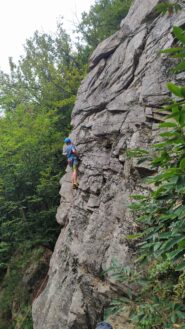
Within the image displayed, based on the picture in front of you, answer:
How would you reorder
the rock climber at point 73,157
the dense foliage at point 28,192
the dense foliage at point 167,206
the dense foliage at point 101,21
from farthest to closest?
the dense foliage at point 101,21 < the dense foliage at point 28,192 < the rock climber at point 73,157 < the dense foliage at point 167,206

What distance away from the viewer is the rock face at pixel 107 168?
6.79 metres

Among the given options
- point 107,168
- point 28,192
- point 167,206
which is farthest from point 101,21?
point 167,206

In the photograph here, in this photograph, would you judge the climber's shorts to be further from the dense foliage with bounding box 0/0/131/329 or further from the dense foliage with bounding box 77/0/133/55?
the dense foliage with bounding box 77/0/133/55

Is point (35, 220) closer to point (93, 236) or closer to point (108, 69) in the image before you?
point (93, 236)

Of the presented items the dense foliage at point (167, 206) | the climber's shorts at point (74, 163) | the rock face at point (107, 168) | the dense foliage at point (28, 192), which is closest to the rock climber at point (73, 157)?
the climber's shorts at point (74, 163)

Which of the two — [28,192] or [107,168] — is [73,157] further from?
[28,192]

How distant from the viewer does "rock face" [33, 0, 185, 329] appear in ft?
22.3

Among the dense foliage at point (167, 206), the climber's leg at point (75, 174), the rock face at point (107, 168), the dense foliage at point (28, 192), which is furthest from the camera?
the dense foliage at point (28, 192)

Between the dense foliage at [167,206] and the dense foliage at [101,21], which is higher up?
the dense foliage at [101,21]

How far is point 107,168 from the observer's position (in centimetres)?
825

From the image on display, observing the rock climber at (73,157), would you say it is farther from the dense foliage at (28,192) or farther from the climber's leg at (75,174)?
the dense foliage at (28,192)

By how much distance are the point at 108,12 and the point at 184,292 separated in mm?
15938

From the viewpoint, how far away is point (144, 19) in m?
8.85

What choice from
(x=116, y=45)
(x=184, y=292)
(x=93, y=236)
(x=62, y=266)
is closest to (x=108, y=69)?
(x=116, y=45)
